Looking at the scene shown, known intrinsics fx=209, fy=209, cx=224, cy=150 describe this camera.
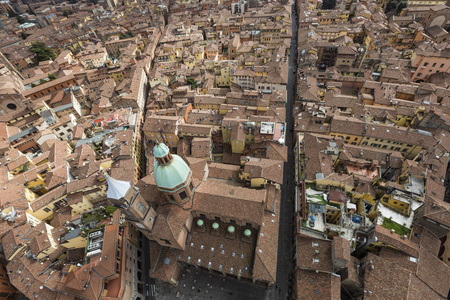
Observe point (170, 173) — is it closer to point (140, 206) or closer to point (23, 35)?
point (140, 206)

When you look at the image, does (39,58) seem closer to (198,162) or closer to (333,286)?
(198,162)

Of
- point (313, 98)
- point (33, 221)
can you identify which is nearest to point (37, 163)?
point (33, 221)

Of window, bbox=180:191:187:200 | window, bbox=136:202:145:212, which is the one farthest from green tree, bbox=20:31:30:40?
window, bbox=180:191:187:200

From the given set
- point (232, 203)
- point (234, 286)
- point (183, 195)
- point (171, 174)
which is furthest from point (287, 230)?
point (171, 174)

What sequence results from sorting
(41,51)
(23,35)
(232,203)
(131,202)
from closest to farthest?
(131,202) → (232,203) → (41,51) → (23,35)

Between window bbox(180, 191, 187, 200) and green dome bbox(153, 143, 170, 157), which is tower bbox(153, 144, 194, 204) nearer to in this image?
green dome bbox(153, 143, 170, 157)

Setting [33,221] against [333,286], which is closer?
[333,286]

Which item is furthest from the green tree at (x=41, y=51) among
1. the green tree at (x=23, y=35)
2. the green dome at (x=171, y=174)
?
the green dome at (x=171, y=174)
